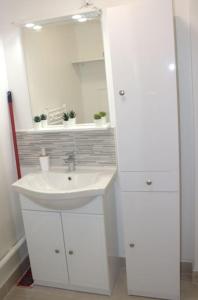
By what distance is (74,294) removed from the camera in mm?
2203

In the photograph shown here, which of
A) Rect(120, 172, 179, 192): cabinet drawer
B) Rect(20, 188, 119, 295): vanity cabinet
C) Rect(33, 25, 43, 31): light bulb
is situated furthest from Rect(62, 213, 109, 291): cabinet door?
Rect(33, 25, 43, 31): light bulb

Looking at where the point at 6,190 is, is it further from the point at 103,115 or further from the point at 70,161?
the point at 103,115

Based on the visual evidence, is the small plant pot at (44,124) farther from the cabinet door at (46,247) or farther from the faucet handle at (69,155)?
the cabinet door at (46,247)

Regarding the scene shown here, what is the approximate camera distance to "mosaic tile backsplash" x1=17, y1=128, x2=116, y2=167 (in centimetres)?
223

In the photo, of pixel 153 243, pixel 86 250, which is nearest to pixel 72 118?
pixel 86 250

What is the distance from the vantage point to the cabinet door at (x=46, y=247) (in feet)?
6.93

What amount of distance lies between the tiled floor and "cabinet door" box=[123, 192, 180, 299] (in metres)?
0.12

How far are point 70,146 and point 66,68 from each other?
1.98ft

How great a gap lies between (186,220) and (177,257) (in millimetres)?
354

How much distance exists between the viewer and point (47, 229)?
7.00 feet

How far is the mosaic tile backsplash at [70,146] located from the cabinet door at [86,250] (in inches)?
18.9

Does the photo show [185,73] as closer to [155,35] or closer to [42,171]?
[155,35]

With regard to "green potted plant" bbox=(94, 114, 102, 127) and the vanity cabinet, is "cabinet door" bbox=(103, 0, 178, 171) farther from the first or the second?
the vanity cabinet

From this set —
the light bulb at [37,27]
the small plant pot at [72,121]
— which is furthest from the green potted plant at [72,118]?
the light bulb at [37,27]
